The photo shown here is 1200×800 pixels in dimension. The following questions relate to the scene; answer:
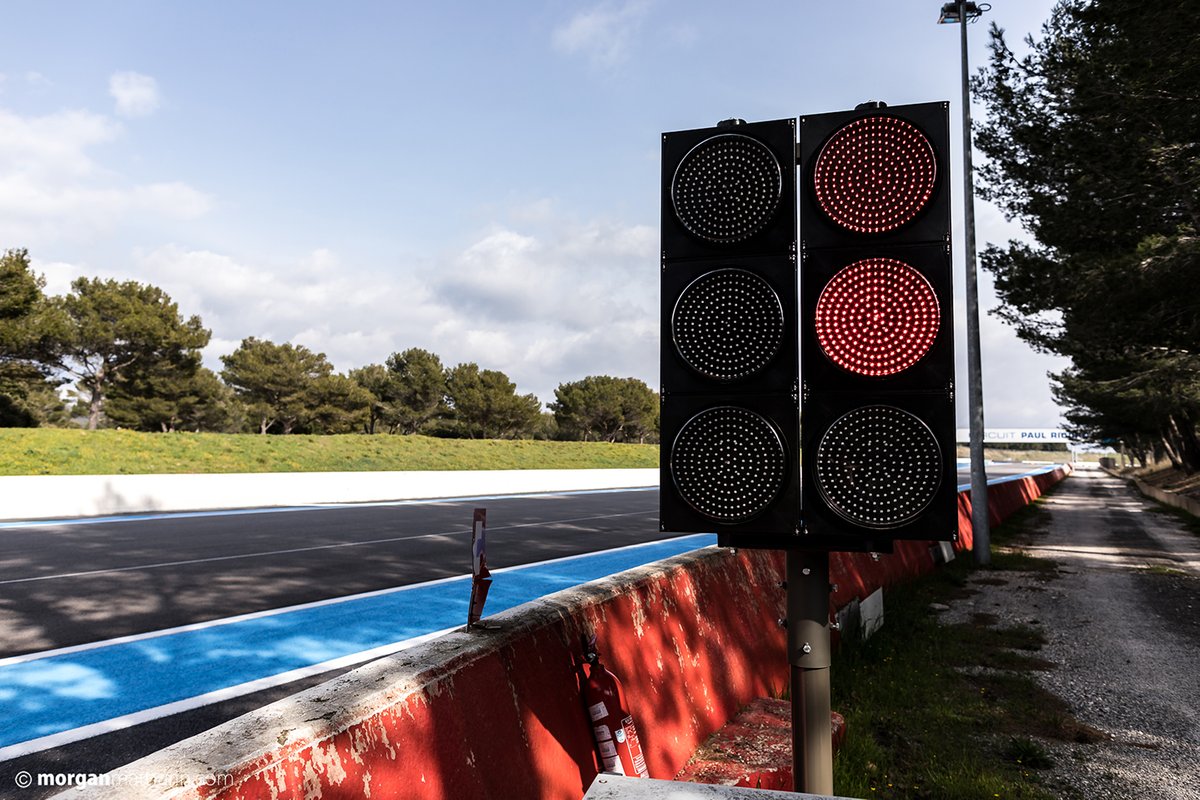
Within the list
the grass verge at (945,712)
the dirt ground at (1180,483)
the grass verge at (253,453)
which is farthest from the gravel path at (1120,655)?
the grass verge at (253,453)

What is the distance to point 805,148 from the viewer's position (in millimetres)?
2754

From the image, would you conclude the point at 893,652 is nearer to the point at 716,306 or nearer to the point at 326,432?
the point at 716,306

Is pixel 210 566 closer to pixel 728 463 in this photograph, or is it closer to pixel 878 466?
pixel 728 463

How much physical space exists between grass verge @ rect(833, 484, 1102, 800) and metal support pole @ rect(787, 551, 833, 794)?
1314 millimetres

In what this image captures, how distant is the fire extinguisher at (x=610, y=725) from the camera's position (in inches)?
119

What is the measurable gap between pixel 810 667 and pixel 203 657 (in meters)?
5.21

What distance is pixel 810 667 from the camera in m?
2.92

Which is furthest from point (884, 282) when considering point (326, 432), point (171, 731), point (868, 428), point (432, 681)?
point (326, 432)

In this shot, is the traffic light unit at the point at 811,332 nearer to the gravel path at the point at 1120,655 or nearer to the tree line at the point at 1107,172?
the gravel path at the point at 1120,655

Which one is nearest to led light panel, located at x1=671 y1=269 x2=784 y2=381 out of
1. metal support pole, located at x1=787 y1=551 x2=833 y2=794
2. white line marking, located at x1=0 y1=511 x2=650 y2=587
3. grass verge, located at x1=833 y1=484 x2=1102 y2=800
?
metal support pole, located at x1=787 y1=551 x2=833 y2=794

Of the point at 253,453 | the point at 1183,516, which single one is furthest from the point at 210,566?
the point at 253,453

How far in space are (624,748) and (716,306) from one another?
1757 millimetres

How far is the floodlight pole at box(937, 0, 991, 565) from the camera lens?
1288 centimetres

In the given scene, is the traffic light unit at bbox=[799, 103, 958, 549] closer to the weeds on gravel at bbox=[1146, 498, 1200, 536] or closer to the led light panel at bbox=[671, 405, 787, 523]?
the led light panel at bbox=[671, 405, 787, 523]
